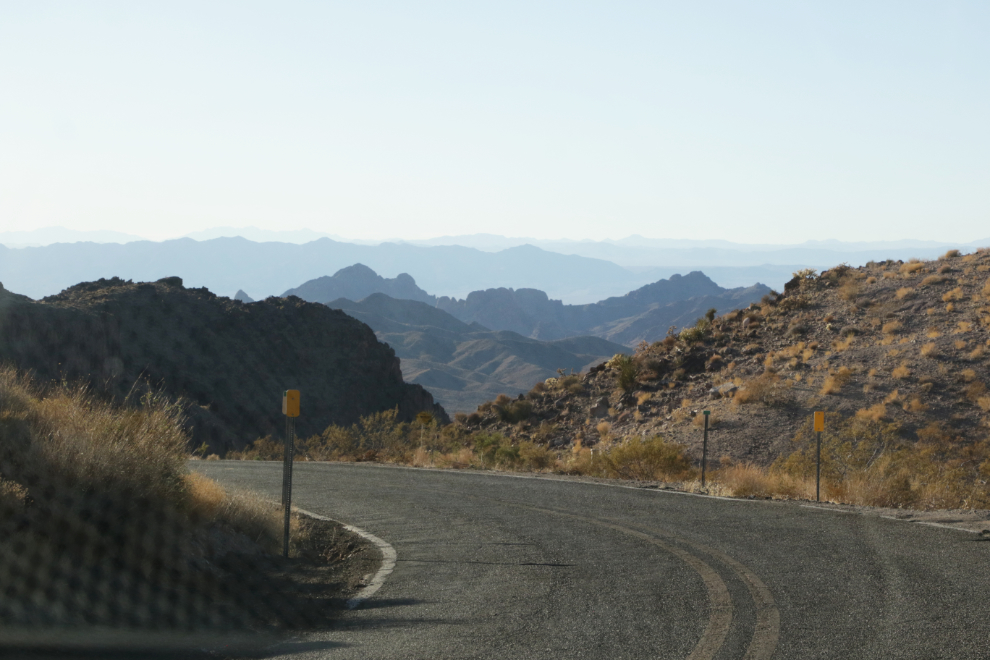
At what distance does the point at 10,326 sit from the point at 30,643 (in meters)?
57.6

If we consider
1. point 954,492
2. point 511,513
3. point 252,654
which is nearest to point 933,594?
point 252,654

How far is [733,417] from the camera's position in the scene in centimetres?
2567

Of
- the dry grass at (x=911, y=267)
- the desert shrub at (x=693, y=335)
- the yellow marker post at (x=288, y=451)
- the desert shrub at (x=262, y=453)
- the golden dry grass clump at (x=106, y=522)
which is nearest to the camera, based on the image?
the golden dry grass clump at (x=106, y=522)

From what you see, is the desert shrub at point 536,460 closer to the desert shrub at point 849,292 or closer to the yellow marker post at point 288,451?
the yellow marker post at point 288,451

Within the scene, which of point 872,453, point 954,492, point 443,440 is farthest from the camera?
point 443,440

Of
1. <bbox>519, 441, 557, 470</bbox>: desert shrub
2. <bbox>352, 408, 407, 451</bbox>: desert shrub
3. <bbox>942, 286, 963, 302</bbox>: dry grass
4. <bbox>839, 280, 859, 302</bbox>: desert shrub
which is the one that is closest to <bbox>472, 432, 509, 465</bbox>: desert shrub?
<bbox>519, 441, 557, 470</bbox>: desert shrub

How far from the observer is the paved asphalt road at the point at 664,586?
579cm

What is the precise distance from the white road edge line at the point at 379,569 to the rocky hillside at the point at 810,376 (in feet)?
47.2

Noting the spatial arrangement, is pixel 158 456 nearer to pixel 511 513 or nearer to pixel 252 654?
pixel 252 654

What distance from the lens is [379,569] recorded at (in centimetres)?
874

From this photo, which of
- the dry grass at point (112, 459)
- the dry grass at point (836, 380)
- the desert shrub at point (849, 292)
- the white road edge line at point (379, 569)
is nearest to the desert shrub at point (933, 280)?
Answer: the desert shrub at point (849, 292)

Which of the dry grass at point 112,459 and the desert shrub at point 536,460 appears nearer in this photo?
the dry grass at point 112,459

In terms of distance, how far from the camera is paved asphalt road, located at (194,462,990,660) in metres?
5.79

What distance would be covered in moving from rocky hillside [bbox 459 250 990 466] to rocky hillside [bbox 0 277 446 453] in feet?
98.0
